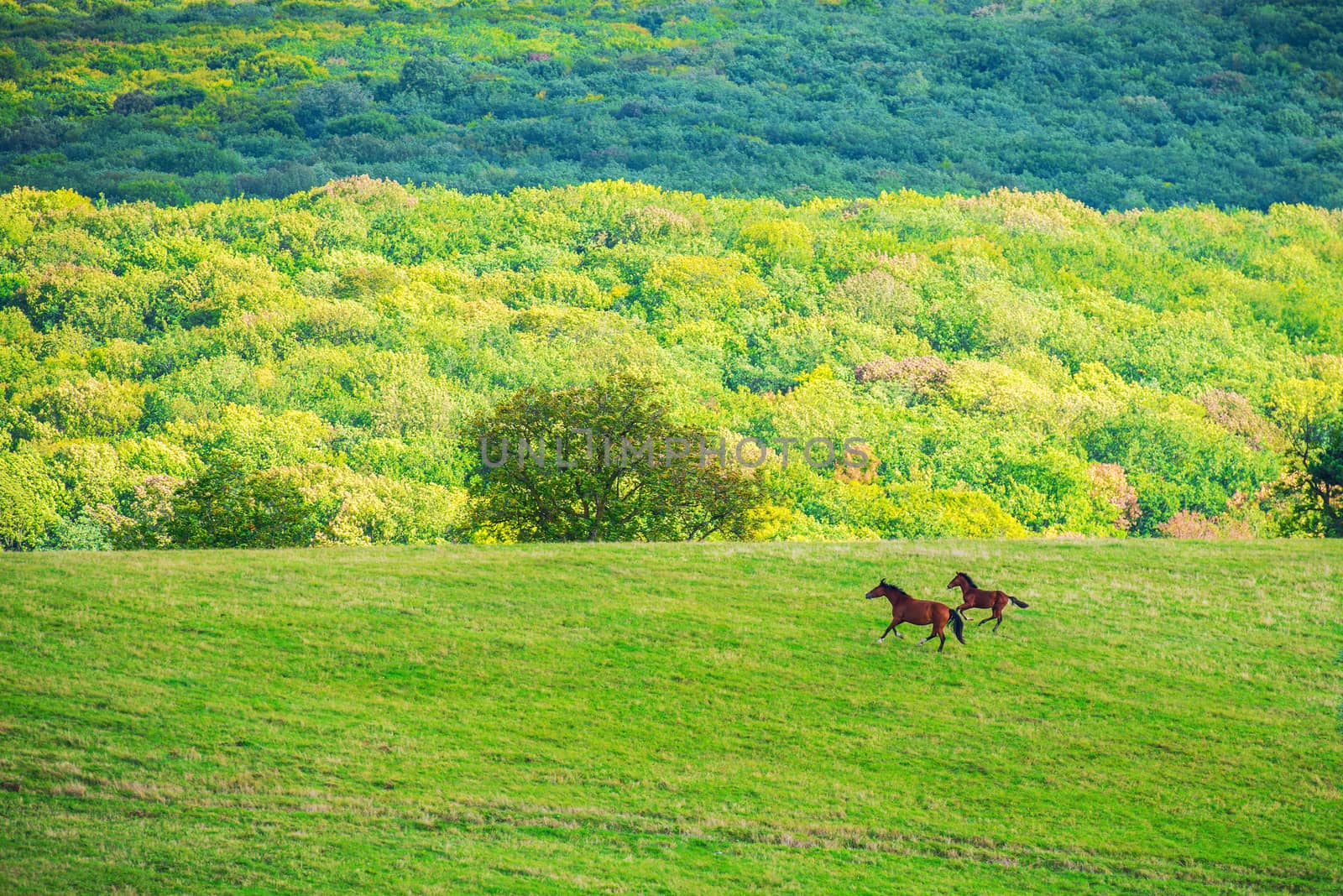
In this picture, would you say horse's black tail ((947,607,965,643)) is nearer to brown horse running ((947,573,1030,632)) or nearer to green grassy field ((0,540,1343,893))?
brown horse running ((947,573,1030,632))

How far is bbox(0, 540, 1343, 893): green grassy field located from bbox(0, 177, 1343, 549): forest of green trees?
47.5 feet

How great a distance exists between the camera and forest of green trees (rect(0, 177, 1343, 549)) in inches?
3632

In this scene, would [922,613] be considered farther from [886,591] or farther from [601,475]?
[601,475]

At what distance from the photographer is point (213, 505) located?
200ft

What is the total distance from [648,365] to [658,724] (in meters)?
106

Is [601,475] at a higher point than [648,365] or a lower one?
higher

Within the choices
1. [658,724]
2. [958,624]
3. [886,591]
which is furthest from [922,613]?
[658,724]

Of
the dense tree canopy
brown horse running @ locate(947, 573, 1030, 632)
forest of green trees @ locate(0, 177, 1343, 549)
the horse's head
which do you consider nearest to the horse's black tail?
brown horse running @ locate(947, 573, 1030, 632)

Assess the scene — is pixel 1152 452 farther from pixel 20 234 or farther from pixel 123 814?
pixel 20 234

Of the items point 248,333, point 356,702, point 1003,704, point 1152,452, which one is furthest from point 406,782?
point 248,333

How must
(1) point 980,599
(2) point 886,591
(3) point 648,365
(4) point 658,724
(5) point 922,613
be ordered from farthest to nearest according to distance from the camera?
(3) point 648,365
(1) point 980,599
(5) point 922,613
(2) point 886,591
(4) point 658,724

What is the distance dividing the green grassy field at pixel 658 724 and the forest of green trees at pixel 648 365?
14466 mm

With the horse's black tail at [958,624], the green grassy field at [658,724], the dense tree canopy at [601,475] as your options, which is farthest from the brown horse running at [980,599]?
the dense tree canopy at [601,475]

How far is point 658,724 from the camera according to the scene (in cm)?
→ 3806
